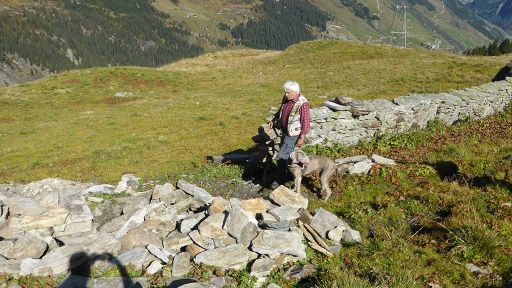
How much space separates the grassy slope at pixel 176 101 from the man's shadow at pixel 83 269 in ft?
28.1

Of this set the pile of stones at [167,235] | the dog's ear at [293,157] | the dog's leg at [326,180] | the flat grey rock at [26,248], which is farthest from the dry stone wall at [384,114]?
the flat grey rock at [26,248]

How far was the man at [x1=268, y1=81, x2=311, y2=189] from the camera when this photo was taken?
12.0 m

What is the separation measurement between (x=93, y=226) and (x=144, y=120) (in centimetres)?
2701

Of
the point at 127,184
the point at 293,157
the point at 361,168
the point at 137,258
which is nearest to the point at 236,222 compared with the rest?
the point at 137,258

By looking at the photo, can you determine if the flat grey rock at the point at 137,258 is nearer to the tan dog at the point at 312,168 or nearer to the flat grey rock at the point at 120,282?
the flat grey rock at the point at 120,282

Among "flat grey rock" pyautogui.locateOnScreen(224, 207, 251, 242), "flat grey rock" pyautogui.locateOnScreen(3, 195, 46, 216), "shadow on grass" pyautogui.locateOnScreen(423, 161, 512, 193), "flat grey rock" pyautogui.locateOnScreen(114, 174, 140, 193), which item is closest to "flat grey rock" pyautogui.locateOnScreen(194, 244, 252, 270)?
"flat grey rock" pyautogui.locateOnScreen(224, 207, 251, 242)

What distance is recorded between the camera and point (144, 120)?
37.0 m

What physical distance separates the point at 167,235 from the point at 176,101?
119 feet

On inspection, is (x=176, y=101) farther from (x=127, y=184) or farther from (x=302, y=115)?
(x=302, y=115)

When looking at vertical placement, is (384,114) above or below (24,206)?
above

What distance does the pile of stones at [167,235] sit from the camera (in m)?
9.04

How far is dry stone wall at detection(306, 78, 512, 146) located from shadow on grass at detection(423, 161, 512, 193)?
3899 mm

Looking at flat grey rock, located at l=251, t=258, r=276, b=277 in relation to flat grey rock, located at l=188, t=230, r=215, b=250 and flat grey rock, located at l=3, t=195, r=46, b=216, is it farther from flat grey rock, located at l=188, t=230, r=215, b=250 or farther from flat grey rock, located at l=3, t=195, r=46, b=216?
flat grey rock, located at l=3, t=195, r=46, b=216

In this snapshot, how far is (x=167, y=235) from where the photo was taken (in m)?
10.3
